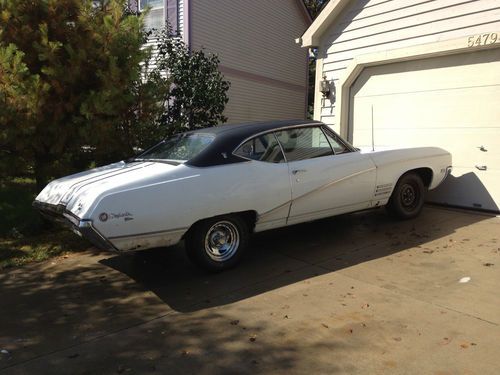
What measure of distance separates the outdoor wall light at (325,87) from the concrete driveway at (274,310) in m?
4.21

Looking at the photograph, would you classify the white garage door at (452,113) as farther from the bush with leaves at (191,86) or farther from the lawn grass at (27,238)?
the lawn grass at (27,238)

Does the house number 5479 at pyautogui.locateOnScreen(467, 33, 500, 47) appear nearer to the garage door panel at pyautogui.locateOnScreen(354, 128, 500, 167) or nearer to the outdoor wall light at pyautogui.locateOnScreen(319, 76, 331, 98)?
the garage door panel at pyautogui.locateOnScreen(354, 128, 500, 167)

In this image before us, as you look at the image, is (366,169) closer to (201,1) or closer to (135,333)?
(135,333)

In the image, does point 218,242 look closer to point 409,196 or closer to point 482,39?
point 409,196

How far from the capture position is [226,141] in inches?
201

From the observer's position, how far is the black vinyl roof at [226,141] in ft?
16.0

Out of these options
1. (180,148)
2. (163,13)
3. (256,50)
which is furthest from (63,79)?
(256,50)

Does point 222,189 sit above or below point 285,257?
above

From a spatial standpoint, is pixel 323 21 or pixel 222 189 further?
pixel 323 21

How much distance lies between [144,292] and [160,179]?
111 cm

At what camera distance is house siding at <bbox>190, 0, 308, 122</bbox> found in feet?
43.9

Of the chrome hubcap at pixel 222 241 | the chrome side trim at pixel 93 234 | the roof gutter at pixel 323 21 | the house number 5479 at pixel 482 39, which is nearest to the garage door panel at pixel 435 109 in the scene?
the house number 5479 at pixel 482 39

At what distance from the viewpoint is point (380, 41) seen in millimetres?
8539

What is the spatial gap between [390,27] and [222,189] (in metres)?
5.32
